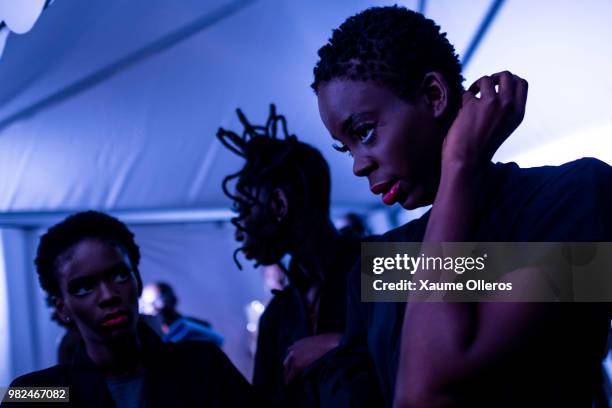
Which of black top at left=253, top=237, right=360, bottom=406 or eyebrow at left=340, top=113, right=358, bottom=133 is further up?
eyebrow at left=340, top=113, right=358, bottom=133

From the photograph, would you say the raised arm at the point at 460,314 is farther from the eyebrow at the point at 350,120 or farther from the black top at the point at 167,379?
the black top at the point at 167,379

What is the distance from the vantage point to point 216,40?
126 inches

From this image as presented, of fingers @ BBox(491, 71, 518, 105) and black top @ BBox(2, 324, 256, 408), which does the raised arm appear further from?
black top @ BBox(2, 324, 256, 408)

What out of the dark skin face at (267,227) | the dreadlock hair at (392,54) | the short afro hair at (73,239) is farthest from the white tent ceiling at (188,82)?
the dreadlock hair at (392,54)

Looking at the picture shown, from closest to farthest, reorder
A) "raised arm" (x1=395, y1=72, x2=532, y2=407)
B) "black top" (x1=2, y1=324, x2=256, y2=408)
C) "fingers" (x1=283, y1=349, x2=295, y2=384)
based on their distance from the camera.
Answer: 1. "raised arm" (x1=395, y1=72, x2=532, y2=407)
2. "fingers" (x1=283, y1=349, x2=295, y2=384)
3. "black top" (x1=2, y1=324, x2=256, y2=408)

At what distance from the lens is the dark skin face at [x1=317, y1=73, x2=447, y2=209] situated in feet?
2.99

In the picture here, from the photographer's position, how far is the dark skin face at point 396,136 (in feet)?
2.99

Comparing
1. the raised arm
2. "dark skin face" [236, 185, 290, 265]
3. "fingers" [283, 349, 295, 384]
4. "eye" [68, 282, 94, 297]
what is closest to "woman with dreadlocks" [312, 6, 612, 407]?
the raised arm

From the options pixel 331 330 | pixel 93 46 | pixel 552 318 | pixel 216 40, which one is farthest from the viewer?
pixel 216 40

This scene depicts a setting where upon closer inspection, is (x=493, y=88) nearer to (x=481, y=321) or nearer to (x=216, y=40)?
(x=481, y=321)

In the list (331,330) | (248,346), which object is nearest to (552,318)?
(331,330)

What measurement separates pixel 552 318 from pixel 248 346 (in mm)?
4765

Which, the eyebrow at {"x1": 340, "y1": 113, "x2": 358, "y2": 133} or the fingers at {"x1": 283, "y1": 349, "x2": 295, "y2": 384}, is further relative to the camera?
the fingers at {"x1": 283, "y1": 349, "x2": 295, "y2": 384}

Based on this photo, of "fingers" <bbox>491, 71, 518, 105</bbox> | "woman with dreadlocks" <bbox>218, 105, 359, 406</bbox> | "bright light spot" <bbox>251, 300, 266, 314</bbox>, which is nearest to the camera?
"fingers" <bbox>491, 71, 518, 105</bbox>
